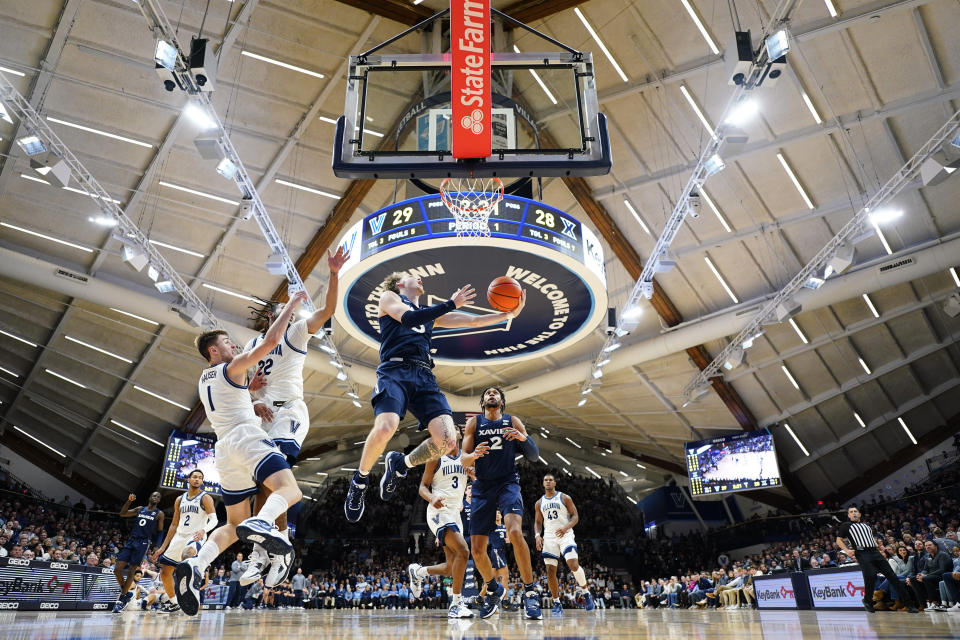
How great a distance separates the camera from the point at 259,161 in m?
16.0

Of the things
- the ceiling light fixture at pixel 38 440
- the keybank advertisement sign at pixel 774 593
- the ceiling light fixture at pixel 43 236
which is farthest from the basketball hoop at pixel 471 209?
→ the ceiling light fixture at pixel 38 440

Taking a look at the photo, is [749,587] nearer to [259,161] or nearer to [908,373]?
[908,373]

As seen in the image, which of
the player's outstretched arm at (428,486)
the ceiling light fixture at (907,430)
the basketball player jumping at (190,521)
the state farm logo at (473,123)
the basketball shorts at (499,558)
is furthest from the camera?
the ceiling light fixture at (907,430)

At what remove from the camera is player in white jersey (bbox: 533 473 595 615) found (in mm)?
8422

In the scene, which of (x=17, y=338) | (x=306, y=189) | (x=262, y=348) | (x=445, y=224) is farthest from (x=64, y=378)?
(x=262, y=348)

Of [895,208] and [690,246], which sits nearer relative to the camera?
[895,208]

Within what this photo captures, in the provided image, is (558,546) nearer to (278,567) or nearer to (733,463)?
(278,567)

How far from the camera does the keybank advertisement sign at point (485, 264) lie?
35.0 feet

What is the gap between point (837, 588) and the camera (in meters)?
11.4

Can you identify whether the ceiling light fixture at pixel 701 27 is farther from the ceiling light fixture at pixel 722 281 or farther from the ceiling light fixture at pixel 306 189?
the ceiling light fixture at pixel 306 189

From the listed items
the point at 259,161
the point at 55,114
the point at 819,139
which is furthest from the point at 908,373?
the point at 55,114

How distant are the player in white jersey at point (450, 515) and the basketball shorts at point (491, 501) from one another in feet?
1.13

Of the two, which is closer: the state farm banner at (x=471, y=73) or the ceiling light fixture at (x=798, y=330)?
the state farm banner at (x=471, y=73)

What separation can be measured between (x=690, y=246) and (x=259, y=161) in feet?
38.5
